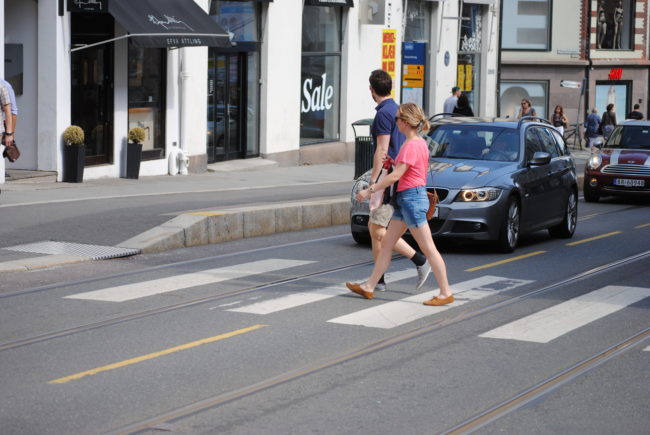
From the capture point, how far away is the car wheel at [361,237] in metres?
14.2

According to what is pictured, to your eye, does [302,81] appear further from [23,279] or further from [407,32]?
[23,279]

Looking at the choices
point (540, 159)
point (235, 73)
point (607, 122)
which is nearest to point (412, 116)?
point (540, 159)

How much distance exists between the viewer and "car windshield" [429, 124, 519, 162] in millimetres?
14797

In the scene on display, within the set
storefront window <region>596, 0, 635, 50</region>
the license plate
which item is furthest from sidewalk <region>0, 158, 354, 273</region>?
storefront window <region>596, 0, 635, 50</region>

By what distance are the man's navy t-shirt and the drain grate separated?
133 inches

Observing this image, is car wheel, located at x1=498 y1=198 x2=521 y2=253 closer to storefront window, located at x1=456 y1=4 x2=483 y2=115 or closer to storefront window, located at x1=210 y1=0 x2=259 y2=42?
storefront window, located at x1=210 y1=0 x2=259 y2=42

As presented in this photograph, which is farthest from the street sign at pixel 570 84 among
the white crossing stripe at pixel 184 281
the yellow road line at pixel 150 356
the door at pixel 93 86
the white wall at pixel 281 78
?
the yellow road line at pixel 150 356

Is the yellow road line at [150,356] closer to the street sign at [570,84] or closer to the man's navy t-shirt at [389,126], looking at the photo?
the man's navy t-shirt at [389,126]

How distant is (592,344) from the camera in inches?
345

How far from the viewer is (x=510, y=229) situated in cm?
1401

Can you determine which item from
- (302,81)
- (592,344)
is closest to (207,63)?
(302,81)

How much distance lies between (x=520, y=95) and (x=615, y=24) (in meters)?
5.47

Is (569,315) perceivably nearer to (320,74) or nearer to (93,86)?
(93,86)

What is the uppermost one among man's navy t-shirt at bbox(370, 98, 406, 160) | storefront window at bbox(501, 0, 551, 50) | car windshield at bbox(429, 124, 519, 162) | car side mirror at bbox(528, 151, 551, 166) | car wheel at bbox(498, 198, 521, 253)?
storefront window at bbox(501, 0, 551, 50)
